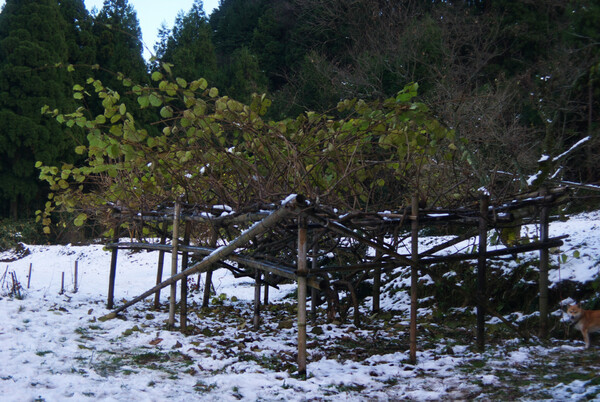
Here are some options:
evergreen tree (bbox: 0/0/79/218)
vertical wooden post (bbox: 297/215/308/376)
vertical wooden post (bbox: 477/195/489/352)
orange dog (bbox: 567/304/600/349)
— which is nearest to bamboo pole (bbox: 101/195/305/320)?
vertical wooden post (bbox: 297/215/308/376)

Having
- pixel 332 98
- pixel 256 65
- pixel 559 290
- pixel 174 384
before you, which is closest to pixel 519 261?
pixel 559 290

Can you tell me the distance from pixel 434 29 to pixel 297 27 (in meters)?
10.6

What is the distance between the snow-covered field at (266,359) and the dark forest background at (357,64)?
3044mm

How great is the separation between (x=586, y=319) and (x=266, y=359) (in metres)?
3.29

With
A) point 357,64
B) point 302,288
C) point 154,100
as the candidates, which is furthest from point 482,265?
point 357,64

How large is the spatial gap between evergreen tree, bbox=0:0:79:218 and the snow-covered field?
11939 mm

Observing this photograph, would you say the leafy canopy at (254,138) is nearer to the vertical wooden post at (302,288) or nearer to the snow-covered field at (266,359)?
the vertical wooden post at (302,288)

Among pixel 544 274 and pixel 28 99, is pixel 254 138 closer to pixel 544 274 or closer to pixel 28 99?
pixel 544 274

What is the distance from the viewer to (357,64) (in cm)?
1548

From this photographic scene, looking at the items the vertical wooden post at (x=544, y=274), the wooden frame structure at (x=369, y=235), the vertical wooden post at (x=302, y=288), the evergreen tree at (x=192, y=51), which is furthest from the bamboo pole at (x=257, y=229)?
the evergreen tree at (x=192, y=51)

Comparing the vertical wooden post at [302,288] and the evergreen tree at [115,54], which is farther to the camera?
the evergreen tree at [115,54]

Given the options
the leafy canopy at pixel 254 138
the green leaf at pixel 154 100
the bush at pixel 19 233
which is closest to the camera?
the green leaf at pixel 154 100

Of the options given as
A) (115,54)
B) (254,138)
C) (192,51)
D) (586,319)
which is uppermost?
(192,51)

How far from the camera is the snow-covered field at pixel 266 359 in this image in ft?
13.4
